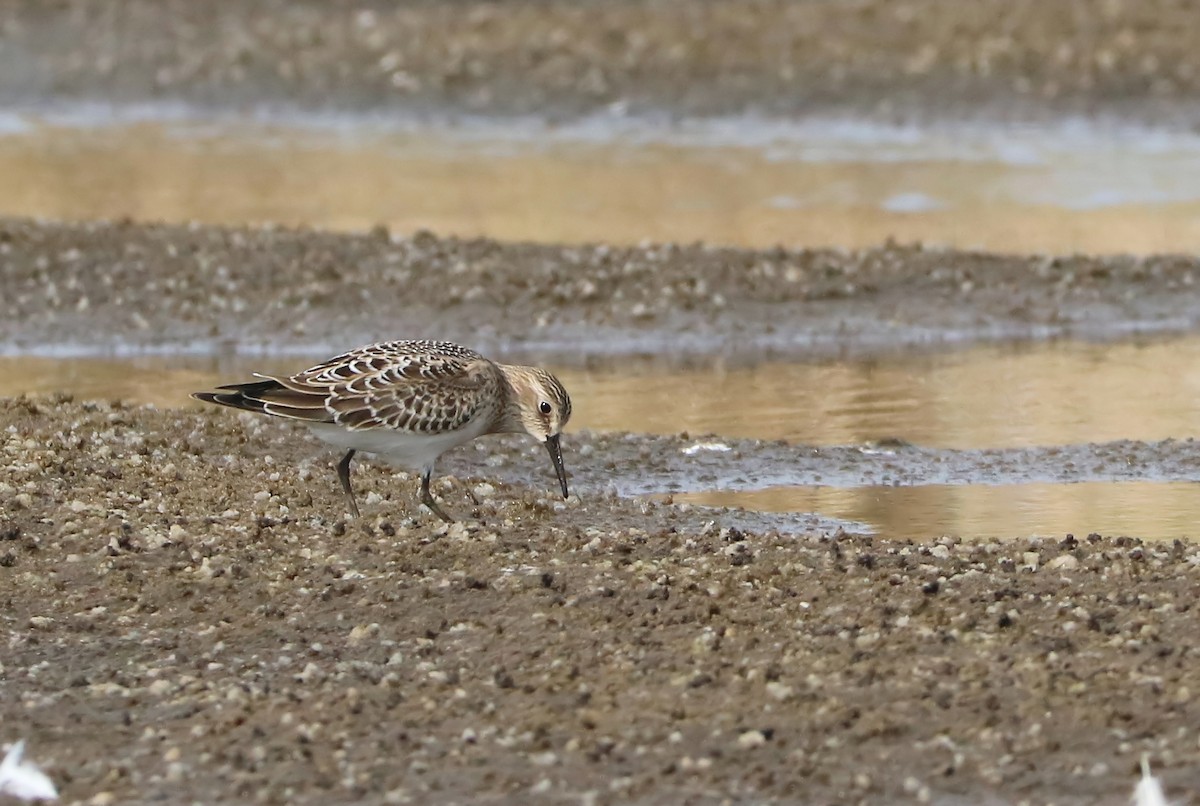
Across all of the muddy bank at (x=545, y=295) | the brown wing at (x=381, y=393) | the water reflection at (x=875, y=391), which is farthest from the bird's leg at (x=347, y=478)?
the muddy bank at (x=545, y=295)

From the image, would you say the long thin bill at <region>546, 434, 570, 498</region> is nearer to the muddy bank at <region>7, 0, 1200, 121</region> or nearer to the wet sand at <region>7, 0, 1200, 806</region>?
the wet sand at <region>7, 0, 1200, 806</region>

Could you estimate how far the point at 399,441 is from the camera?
1112 cm

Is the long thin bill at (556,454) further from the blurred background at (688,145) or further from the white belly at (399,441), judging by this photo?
the blurred background at (688,145)

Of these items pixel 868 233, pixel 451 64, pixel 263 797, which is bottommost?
pixel 263 797

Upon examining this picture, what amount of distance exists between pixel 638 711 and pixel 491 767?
71cm

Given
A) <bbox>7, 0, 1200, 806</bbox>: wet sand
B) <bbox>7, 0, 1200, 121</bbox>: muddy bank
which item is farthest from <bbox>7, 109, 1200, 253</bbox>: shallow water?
<bbox>7, 0, 1200, 806</bbox>: wet sand

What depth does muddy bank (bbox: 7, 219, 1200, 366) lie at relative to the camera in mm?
18656

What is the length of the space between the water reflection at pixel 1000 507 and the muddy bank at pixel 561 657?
3.49 feet

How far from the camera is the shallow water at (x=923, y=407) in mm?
12297

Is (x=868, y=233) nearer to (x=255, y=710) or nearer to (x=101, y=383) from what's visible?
(x=101, y=383)

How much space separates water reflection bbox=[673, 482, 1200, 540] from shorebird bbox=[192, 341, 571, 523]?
1.91m

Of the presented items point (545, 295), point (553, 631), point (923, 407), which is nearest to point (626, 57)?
point (545, 295)

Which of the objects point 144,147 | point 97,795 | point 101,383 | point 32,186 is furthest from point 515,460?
point 144,147

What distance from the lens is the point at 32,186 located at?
93.6ft
